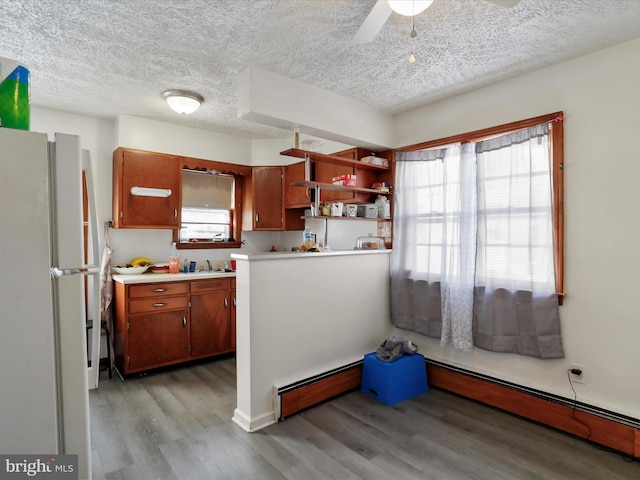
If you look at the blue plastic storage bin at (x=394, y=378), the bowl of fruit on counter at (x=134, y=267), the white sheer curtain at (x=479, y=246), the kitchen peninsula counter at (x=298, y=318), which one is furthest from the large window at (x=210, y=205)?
the blue plastic storage bin at (x=394, y=378)

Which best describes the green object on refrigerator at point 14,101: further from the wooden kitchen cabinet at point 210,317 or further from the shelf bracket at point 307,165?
the wooden kitchen cabinet at point 210,317

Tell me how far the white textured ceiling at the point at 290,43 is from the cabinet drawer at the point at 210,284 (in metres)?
1.85

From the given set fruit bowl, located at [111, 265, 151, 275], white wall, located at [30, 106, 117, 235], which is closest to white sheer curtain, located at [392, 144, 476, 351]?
fruit bowl, located at [111, 265, 151, 275]

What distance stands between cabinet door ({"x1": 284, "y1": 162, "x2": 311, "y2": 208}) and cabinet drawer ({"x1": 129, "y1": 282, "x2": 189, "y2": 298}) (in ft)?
5.03

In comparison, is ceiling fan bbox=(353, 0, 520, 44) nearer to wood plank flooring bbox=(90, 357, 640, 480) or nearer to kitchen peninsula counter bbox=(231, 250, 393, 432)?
kitchen peninsula counter bbox=(231, 250, 393, 432)

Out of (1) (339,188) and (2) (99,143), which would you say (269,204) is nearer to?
(1) (339,188)

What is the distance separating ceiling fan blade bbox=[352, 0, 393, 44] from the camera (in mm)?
1494

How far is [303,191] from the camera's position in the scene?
13.2 ft

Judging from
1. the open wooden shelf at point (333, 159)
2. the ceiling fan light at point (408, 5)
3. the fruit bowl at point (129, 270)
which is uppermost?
the ceiling fan light at point (408, 5)

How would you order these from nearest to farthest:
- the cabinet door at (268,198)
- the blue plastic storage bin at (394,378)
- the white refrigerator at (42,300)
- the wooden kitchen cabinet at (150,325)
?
the white refrigerator at (42,300), the blue plastic storage bin at (394,378), the wooden kitchen cabinet at (150,325), the cabinet door at (268,198)

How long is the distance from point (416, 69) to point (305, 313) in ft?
6.75

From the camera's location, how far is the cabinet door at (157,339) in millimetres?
3234

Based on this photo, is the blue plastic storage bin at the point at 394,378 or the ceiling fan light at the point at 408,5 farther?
the blue plastic storage bin at the point at 394,378

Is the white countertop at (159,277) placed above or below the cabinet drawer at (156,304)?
above
